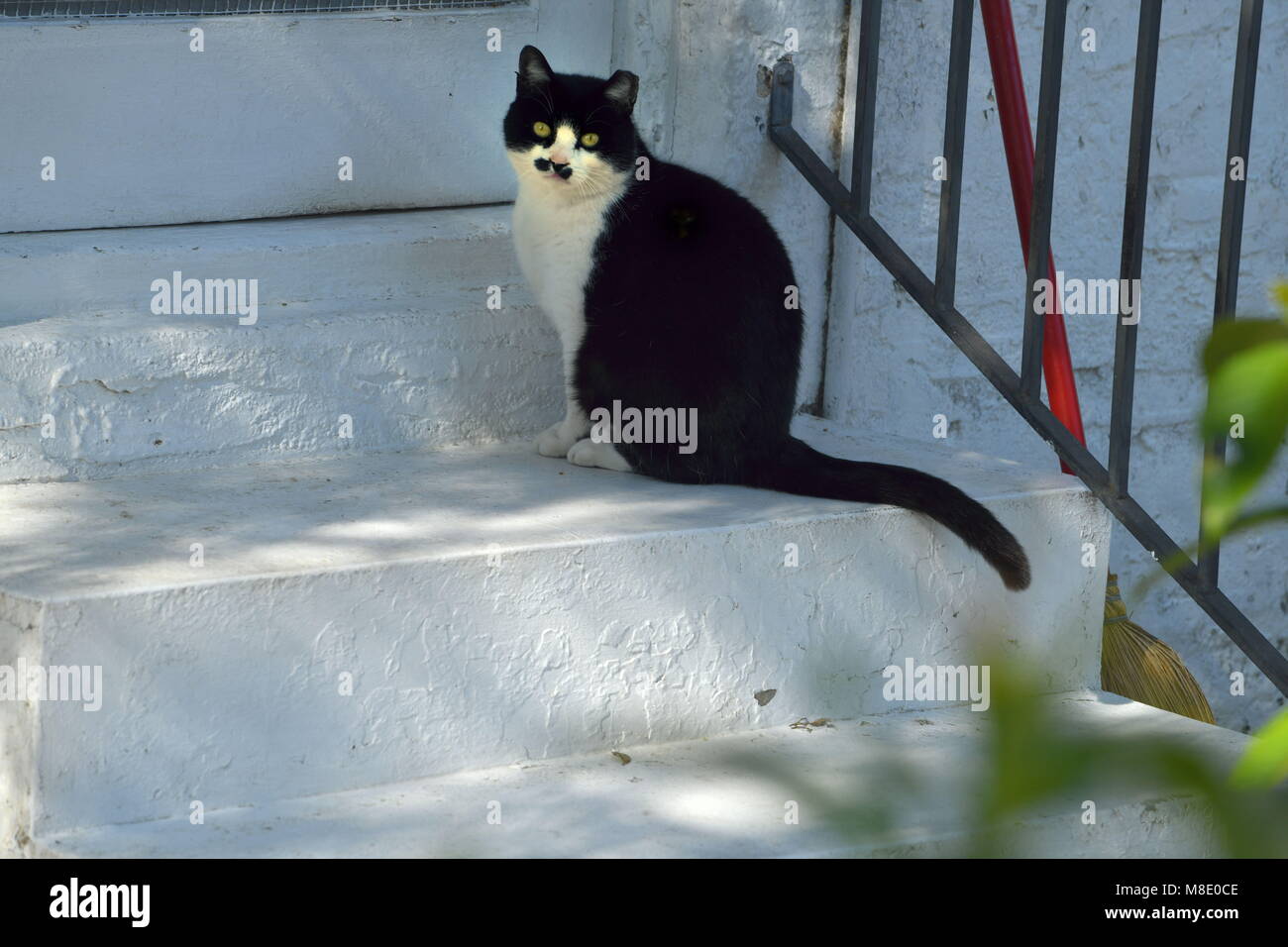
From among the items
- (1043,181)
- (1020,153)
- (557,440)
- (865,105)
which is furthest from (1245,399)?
(865,105)

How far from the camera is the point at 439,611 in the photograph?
7.20 feet

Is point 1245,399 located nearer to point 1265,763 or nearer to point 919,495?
point 1265,763

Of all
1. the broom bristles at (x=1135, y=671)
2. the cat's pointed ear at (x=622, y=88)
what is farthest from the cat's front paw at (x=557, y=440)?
the broom bristles at (x=1135, y=671)

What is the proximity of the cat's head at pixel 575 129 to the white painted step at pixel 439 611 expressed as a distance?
Answer: 53 cm

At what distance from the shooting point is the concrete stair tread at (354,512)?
2.12m

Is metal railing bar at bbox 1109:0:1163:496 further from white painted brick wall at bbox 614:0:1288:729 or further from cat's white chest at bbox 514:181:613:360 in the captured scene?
cat's white chest at bbox 514:181:613:360

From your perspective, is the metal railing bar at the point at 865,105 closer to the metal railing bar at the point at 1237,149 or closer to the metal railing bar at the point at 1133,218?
the metal railing bar at the point at 1133,218

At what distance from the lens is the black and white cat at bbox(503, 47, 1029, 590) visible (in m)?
2.59

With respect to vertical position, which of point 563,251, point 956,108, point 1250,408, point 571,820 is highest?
point 956,108

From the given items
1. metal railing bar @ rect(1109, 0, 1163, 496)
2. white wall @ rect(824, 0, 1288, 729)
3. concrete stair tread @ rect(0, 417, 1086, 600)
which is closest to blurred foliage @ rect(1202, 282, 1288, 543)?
concrete stair tread @ rect(0, 417, 1086, 600)

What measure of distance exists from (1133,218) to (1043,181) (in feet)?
0.55
